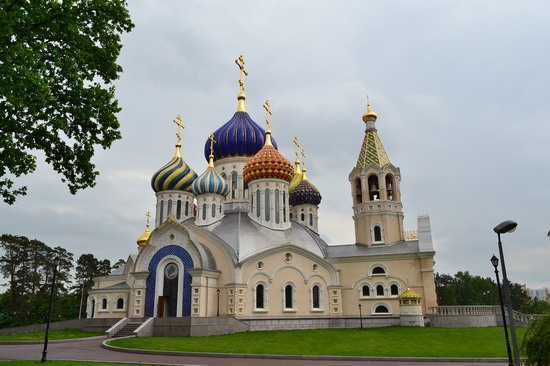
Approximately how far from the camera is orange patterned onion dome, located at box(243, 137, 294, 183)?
105 feet

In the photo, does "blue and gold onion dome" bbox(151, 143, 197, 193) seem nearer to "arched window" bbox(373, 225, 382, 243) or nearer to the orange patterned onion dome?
the orange patterned onion dome

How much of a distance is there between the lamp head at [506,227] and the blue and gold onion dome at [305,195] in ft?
89.2

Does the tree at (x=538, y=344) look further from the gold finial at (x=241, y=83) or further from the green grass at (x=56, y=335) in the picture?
the gold finial at (x=241, y=83)

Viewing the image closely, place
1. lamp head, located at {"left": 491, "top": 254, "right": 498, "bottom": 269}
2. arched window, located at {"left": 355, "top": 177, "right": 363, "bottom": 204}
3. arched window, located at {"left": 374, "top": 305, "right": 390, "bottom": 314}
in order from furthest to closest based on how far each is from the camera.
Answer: arched window, located at {"left": 355, "top": 177, "right": 363, "bottom": 204} < arched window, located at {"left": 374, "top": 305, "right": 390, "bottom": 314} < lamp head, located at {"left": 491, "top": 254, "right": 498, "bottom": 269}

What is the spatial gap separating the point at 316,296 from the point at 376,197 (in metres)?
9.31

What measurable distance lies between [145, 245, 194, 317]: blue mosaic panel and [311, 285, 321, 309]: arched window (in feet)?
27.1

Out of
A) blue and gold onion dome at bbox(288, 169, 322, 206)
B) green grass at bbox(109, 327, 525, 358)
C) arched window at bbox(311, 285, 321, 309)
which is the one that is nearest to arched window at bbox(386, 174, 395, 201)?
blue and gold onion dome at bbox(288, 169, 322, 206)

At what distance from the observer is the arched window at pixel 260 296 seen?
27.2 m

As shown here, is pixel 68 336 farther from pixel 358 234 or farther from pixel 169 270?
pixel 358 234

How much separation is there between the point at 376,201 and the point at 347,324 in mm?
9221

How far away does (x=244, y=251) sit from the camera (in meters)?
27.4

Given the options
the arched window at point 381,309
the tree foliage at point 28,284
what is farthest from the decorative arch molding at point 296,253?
the tree foliage at point 28,284

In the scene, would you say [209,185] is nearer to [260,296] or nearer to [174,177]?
[174,177]

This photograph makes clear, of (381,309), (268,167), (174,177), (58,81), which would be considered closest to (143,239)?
(174,177)
